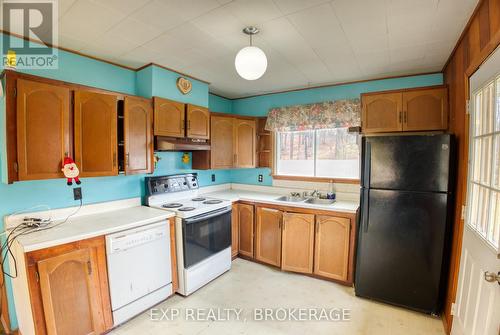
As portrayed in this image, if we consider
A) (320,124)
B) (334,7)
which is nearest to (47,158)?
(334,7)

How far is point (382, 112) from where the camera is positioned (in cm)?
254

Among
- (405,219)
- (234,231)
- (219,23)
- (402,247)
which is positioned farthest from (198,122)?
(402,247)

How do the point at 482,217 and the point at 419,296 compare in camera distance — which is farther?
the point at 419,296

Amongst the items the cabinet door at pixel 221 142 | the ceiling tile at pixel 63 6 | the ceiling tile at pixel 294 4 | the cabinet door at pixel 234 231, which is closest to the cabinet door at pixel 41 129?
the ceiling tile at pixel 63 6

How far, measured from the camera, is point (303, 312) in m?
2.22

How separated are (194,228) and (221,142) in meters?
1.29

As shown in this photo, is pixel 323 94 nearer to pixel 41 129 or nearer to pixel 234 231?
pixel 234 231

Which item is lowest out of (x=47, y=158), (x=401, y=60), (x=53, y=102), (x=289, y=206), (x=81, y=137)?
(x=289, y=206)

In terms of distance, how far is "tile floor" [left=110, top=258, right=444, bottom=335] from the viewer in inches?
78.4

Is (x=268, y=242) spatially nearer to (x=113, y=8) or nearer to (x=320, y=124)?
(x=320, y=124)

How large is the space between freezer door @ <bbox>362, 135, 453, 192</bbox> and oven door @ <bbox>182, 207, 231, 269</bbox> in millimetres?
1594

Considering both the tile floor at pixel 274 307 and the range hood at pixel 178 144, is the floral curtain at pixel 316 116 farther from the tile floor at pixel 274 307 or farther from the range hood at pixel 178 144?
the tile floor at pixel 274 307

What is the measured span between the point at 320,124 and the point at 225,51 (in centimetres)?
160

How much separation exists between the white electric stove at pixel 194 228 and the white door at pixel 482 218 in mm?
2127
